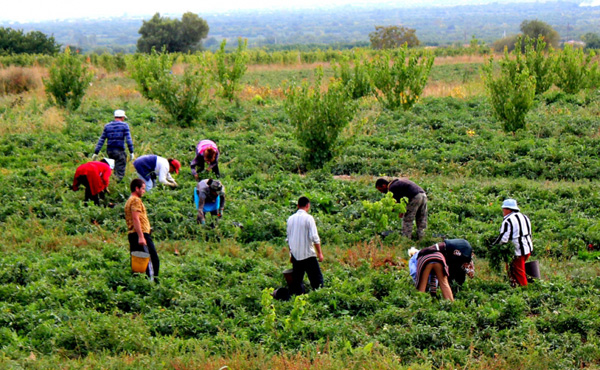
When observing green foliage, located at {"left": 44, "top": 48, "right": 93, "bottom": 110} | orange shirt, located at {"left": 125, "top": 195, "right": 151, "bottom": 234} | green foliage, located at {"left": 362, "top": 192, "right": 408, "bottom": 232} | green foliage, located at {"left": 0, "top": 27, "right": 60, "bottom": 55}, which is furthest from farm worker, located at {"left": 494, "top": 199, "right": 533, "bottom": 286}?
green foliage, located at {"left": 0, "top": 27, "right": 60, "bottom": 55}

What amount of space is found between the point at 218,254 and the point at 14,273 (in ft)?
10.2

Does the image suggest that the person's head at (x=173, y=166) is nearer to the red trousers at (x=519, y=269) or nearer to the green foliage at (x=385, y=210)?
the green foliage at (x=385, y=210)

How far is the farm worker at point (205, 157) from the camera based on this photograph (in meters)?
12.6

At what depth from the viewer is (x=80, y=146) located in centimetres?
1540

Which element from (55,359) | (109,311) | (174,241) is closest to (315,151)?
(174,241)

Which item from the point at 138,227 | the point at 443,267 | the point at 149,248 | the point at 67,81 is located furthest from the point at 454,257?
the point at 67,81

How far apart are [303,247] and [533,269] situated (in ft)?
11.6

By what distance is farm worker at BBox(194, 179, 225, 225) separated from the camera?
10586mm

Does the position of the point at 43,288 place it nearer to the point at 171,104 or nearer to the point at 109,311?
the point at 109,311

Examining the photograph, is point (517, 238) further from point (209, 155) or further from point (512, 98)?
point (512, 98)

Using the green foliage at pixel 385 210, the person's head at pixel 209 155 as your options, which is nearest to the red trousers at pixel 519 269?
the green foliage at pixel 385 210

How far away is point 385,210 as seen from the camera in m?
10.5

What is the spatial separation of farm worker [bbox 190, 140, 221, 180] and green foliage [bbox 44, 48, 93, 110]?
9371mm

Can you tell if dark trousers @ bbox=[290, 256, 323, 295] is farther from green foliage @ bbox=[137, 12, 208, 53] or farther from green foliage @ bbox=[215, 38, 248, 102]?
green foliage @ bbox=[137, 12, 208, 53]
